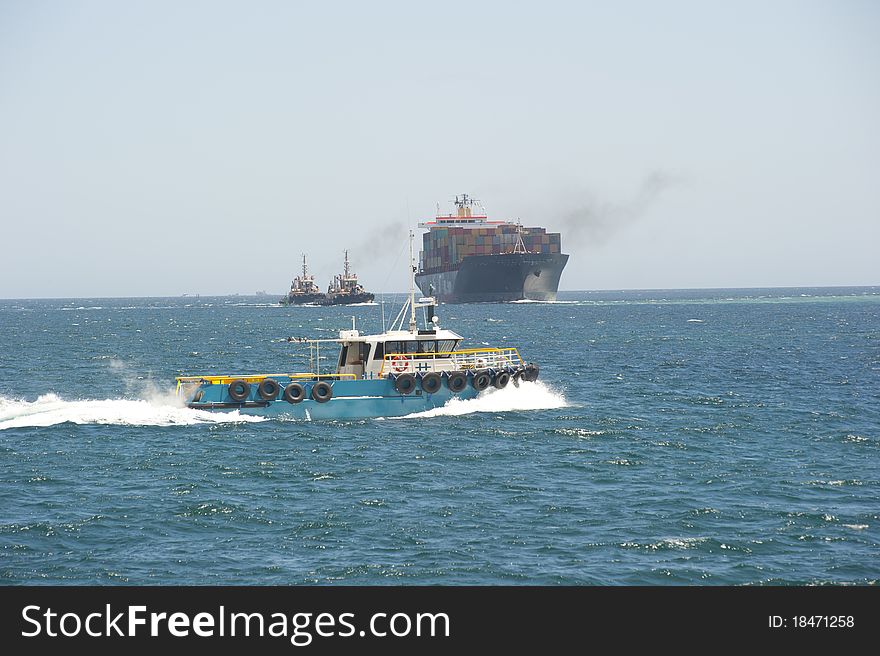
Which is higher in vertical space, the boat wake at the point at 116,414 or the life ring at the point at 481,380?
the life ring at the point at 481,380

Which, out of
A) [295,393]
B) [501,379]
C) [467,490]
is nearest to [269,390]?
[295,393]

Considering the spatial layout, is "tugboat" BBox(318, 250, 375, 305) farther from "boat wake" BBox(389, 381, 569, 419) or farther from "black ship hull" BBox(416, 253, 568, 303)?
"boat wake" BBox(389, 381, 569, 419)

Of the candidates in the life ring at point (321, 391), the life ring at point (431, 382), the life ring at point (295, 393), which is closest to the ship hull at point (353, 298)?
the life ring at point (431, 382)

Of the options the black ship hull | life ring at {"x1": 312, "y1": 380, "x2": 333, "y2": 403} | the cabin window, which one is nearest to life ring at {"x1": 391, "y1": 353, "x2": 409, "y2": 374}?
the cabin window

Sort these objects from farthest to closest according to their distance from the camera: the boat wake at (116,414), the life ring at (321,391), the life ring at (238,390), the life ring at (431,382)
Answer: the life ring at (431,382)
the boat wake at (116,414)
the life ring at (238,390)
the life ring at (321,391)

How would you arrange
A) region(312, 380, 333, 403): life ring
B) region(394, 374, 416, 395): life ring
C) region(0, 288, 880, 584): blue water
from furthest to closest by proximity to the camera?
region(394, 374, 416, 395): life ring → region(312, 380, 333, 403): life ring → region(0, 288, 880, 584): blue water

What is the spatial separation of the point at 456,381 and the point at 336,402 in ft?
15.3

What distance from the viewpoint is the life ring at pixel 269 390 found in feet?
112

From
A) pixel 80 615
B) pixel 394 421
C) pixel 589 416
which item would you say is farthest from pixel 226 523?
pixel 589 416

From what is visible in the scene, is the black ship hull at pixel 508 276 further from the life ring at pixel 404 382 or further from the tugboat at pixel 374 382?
the life ring at pixel 404 382

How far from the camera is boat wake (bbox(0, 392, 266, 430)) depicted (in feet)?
113

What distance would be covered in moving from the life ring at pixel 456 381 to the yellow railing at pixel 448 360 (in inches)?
16.1

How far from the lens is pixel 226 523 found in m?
21.0

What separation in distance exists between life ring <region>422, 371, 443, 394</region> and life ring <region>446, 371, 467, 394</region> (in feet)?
1.55
